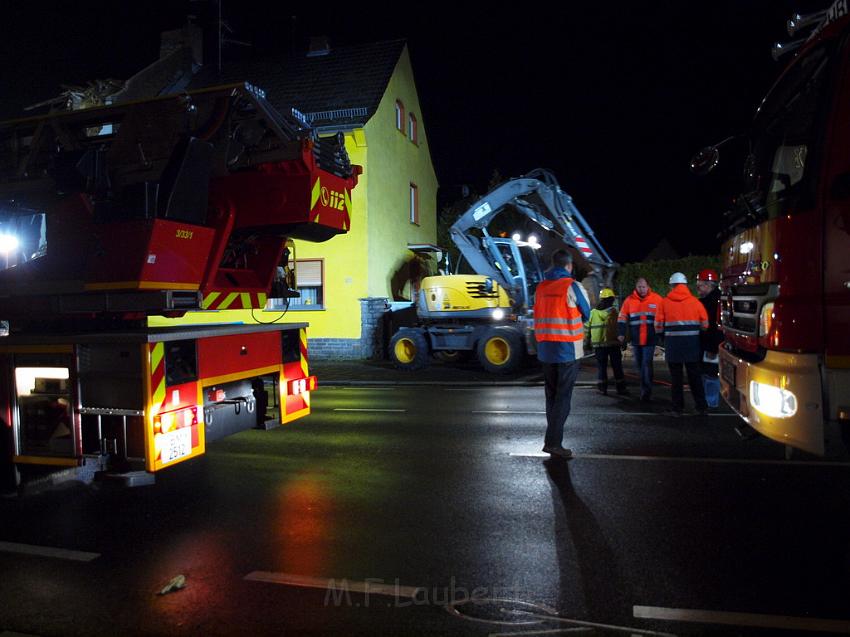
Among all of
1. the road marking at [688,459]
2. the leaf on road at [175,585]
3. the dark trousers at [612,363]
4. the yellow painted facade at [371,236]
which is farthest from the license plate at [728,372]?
the yellow painted facade at [371,236]

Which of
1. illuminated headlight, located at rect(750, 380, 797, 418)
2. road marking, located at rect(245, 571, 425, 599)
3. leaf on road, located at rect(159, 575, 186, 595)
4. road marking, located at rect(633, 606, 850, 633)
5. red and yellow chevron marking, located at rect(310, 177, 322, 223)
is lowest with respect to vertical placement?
road marking, located at rect(633, 606, 850, 633)

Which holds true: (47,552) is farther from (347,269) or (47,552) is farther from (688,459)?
(347,269)

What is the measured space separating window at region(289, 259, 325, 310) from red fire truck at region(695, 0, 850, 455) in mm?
15015

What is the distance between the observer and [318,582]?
369cm

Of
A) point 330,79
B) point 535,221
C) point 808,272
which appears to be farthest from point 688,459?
point 330,79

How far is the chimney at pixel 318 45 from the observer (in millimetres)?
21577

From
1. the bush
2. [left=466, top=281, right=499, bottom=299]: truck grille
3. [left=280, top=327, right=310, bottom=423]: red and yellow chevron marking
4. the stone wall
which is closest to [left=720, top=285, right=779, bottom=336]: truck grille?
[left=280, top=327, right=310, bottom=423]: red and yellow chevron marking

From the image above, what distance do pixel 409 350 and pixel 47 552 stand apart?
1099cm

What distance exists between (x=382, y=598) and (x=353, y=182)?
412cm

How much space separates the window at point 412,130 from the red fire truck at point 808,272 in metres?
18.8

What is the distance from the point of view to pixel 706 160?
213 inches

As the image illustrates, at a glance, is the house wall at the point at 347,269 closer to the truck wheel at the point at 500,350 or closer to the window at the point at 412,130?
the window at the point at 412,130

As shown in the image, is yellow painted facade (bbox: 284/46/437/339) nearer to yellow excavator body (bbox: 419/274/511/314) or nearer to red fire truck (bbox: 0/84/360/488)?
yellow excavator body (bbox: 419/274/511/314)

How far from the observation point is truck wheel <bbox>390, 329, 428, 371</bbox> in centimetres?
1482
